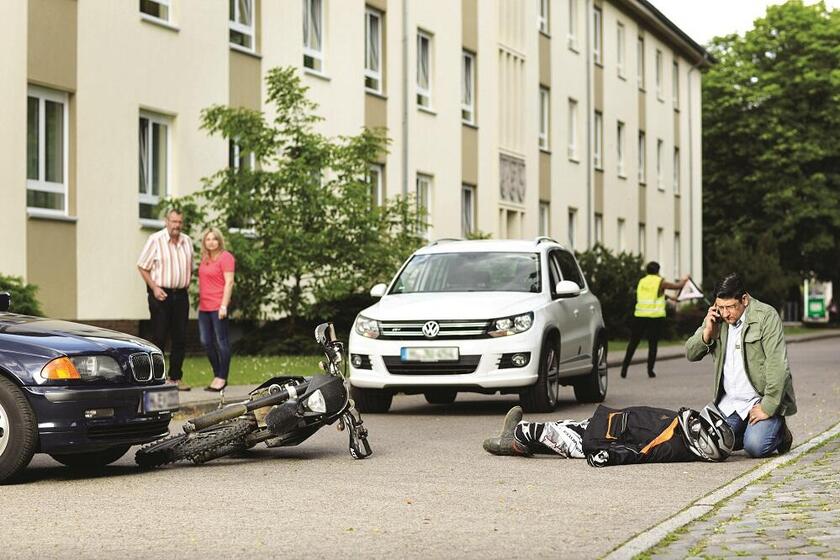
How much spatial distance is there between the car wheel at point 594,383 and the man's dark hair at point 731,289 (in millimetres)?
6040

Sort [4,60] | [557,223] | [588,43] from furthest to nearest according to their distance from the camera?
1. [588,43]
2. [557,223]
3. [4,60]

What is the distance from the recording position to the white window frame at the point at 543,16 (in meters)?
41.2

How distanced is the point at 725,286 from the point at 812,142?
49907mm

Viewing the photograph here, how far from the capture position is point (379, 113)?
30953 mm

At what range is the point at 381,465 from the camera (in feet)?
34.1

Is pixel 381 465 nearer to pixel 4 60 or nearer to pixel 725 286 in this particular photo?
pixel 725 286

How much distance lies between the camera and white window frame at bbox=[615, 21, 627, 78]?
4812 cm

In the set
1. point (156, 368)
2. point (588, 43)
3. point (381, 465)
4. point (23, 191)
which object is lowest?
point (381, 465)

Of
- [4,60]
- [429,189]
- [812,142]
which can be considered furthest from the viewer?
[812,142]

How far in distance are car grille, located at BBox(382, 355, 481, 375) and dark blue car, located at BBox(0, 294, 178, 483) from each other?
173 inches

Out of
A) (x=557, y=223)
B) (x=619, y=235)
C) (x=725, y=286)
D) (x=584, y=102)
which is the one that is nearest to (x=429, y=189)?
(x=557, y=223)

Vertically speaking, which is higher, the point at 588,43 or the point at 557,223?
the point at 588,43

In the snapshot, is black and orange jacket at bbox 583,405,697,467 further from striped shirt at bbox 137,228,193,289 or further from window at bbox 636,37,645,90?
window at bbox 636,37,645,90

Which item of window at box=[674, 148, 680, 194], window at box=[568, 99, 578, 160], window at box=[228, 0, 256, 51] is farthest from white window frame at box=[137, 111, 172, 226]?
window at box=[674, 148, 680, 194]
